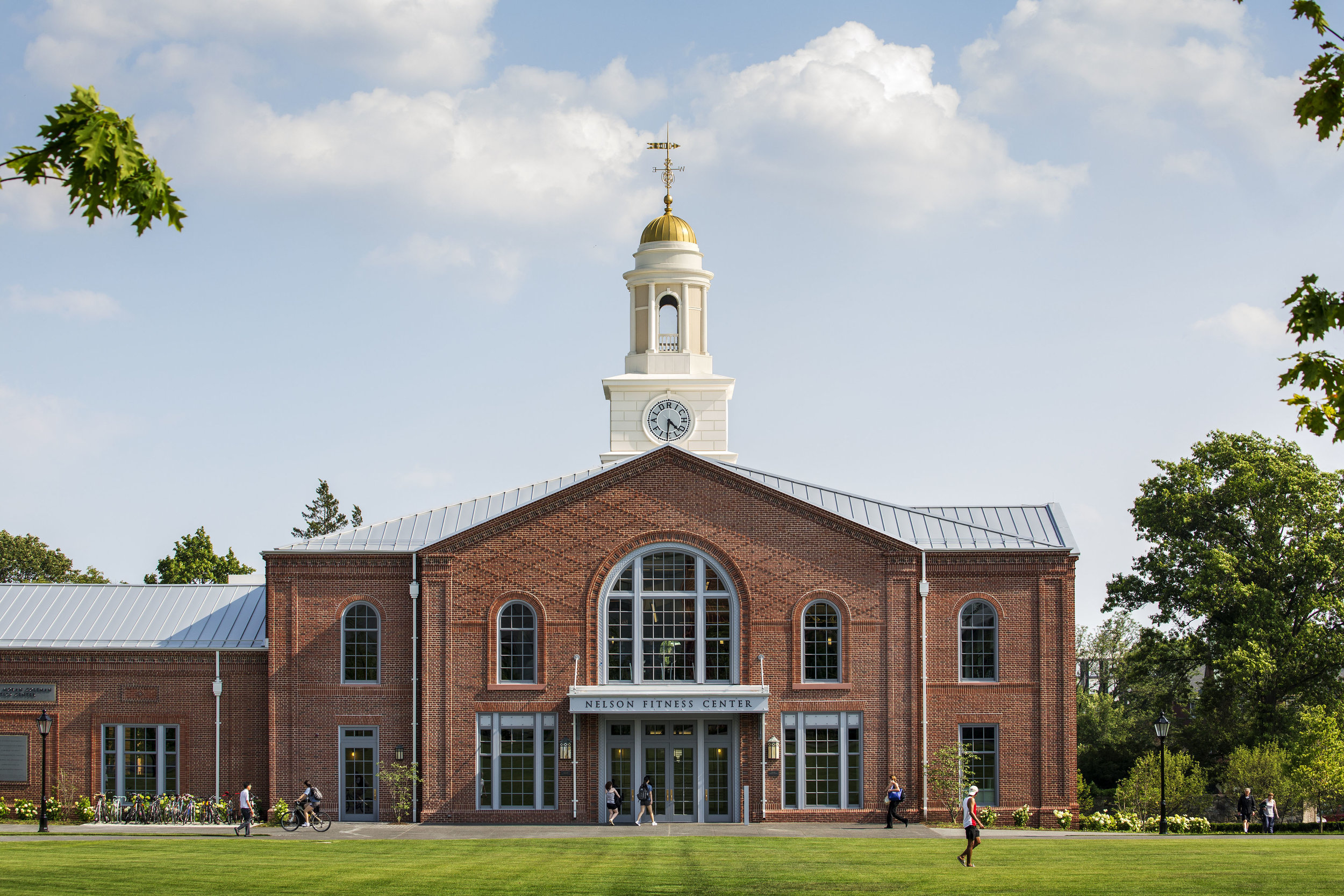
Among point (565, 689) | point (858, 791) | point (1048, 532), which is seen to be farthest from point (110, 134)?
point (1048, 532)

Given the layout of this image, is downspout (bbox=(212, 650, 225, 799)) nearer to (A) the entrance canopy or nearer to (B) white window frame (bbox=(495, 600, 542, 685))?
(B) white window frame (bbox=(495, 600, 542, 685))

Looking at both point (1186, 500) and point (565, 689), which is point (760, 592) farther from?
point (1186, 500)

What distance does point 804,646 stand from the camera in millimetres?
37312

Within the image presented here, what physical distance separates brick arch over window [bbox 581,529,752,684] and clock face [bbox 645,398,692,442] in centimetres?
1240

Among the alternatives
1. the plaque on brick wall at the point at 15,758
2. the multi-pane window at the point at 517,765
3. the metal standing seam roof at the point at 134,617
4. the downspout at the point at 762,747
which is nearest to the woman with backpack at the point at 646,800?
the multi-pane window at the point at 517,765

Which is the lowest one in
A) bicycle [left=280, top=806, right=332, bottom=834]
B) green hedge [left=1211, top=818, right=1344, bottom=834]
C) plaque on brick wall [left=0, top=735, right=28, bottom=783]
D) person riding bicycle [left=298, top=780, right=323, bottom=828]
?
green hedge [left=1211, top=818, right=1344, bottom=834]

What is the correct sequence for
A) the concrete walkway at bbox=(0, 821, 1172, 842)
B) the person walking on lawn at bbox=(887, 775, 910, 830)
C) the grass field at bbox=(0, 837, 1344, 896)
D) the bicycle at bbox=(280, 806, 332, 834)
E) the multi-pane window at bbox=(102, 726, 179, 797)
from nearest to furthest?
1. the grass field at bbox=(0, 837, 1344, 896)
2. the concrete walkway at bbox=(0, 821, 1172, 842)
3. the bicycle at bbox=(280, 806, 332, 834)
4. the person walking on lawn at bbox=(887, 775, 910, 830)
5. the multi-pane window at bbox=(102, 726, 179, 797)

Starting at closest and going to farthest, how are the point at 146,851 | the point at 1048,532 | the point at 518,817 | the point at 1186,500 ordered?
the point at 146,851 → the point at 518,817 → the point at 1048,532 → the point at 1186,500

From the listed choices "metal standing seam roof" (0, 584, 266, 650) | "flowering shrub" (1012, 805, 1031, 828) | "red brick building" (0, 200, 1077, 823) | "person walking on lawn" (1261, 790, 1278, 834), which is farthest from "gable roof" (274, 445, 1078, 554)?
"person walking on lawn" (1261, 790, 1278, 834)

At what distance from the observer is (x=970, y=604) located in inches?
1486

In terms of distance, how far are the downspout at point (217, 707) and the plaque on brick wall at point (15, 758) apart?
511 cm

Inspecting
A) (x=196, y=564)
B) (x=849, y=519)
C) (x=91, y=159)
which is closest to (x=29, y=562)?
(x=196, y=564)

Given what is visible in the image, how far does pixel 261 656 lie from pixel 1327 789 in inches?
1208

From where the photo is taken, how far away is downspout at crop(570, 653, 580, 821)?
121 ft
